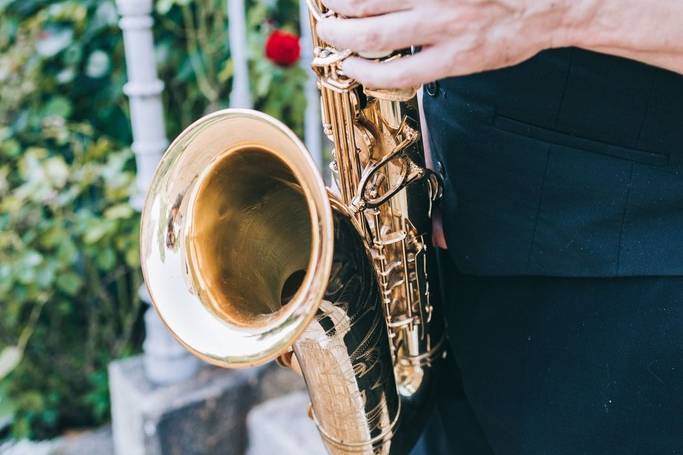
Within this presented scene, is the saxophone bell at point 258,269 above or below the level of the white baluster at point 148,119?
above

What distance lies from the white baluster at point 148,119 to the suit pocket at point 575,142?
148 centimetres

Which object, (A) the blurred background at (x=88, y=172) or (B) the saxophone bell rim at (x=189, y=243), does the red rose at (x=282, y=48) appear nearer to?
(A) the blurred background at (x=88, y=172)

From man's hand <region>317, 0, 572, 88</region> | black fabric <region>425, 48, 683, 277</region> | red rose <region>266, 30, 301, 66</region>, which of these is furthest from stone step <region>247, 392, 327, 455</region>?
man's hand <region>317, 0, 572, 88</region>

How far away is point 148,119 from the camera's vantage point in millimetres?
2225

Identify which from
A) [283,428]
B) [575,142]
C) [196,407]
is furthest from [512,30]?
[196,407]

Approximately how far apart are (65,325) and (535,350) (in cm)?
230

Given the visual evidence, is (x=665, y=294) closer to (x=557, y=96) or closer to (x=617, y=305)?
(x=617, y=305)

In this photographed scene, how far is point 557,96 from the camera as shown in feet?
2.87

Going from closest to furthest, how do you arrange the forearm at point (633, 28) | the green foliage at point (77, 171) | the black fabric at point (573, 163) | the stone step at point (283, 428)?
1. the forearm at point (633, 28)
2. the black fabric at point (573, 163)
3. the stone step at point (283, 428)
4. the green foliage at point (77, 171)

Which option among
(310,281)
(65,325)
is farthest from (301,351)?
(65,325)

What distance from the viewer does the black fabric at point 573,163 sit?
0.84 m

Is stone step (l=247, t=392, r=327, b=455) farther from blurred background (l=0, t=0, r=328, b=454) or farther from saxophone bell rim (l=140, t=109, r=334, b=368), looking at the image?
saxophone bell rim (l=140, t=109, r=334, b=368)

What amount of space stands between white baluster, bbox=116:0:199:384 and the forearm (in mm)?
1610

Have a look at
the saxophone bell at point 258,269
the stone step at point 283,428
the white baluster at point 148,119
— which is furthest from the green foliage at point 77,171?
the saxophone bell at point 258,269
